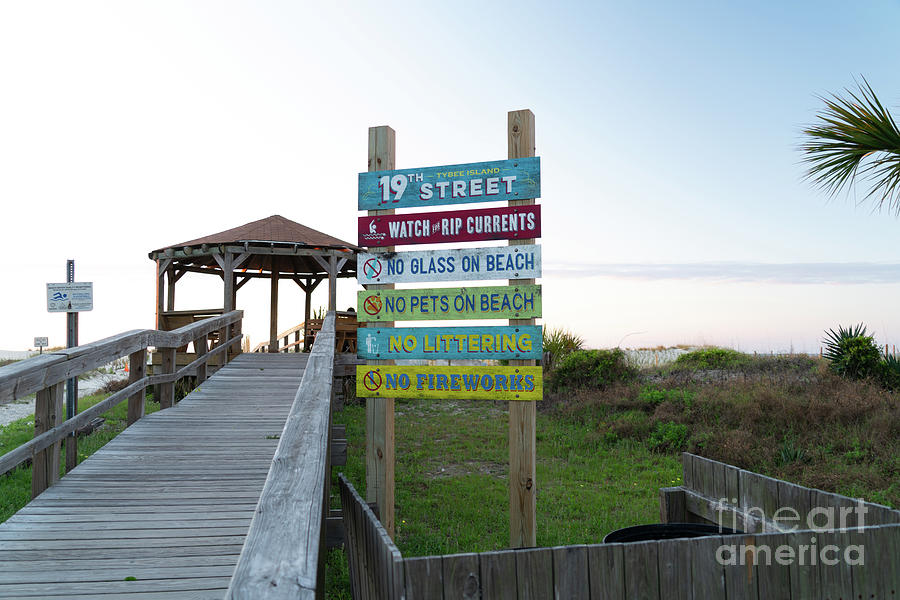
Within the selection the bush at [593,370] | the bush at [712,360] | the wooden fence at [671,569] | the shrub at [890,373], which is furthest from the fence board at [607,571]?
the bush at [712,360]

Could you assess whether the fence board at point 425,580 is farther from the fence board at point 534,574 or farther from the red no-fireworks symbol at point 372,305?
the red no-fireworks symbol at point 372,305

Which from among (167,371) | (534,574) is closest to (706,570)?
(534,574)

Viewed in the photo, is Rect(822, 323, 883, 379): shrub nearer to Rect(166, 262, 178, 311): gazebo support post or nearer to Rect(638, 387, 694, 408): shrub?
Rect(638, 387, 694, 408): shrub

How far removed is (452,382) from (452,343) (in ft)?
1.27

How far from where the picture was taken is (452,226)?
6355 millimetres

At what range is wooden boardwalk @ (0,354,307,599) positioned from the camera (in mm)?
3615

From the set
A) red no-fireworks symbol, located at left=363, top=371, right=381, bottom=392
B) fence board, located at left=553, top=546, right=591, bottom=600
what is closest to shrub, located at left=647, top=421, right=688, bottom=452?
red no-fireworks symbol, located at left=363, top=371, right=381, bottom=392

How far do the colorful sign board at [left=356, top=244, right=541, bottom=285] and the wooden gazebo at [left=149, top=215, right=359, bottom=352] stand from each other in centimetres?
1029

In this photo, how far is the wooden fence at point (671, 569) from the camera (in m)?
2.89

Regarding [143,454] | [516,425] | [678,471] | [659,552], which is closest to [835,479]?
[678,471]

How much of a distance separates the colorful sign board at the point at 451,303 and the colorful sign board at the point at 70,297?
5811mm

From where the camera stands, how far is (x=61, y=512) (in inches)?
185

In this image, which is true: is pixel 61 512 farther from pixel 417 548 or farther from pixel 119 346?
pixel 417 548

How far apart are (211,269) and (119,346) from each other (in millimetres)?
15039
